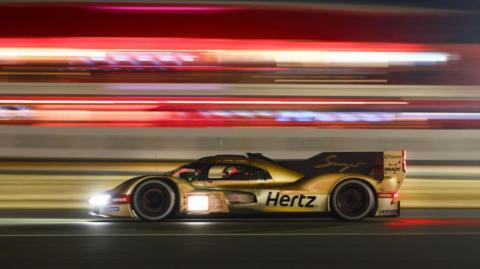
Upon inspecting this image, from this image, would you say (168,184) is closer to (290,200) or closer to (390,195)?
(290,200)

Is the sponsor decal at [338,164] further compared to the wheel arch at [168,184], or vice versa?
the sponsor decal at [338,164]

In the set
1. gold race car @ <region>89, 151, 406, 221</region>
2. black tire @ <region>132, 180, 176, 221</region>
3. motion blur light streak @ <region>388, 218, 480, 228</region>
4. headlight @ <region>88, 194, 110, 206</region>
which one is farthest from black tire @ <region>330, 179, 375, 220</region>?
headlight @ <region>88, 194, 110, 206</region>

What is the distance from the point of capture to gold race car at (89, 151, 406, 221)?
880 cm

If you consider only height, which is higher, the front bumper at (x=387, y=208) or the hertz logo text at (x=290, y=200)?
the hertz logo text at (x=290, y=200)

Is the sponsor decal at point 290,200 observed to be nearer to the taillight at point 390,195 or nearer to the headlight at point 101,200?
the taillight at point 390,195

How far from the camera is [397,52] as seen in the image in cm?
1872
